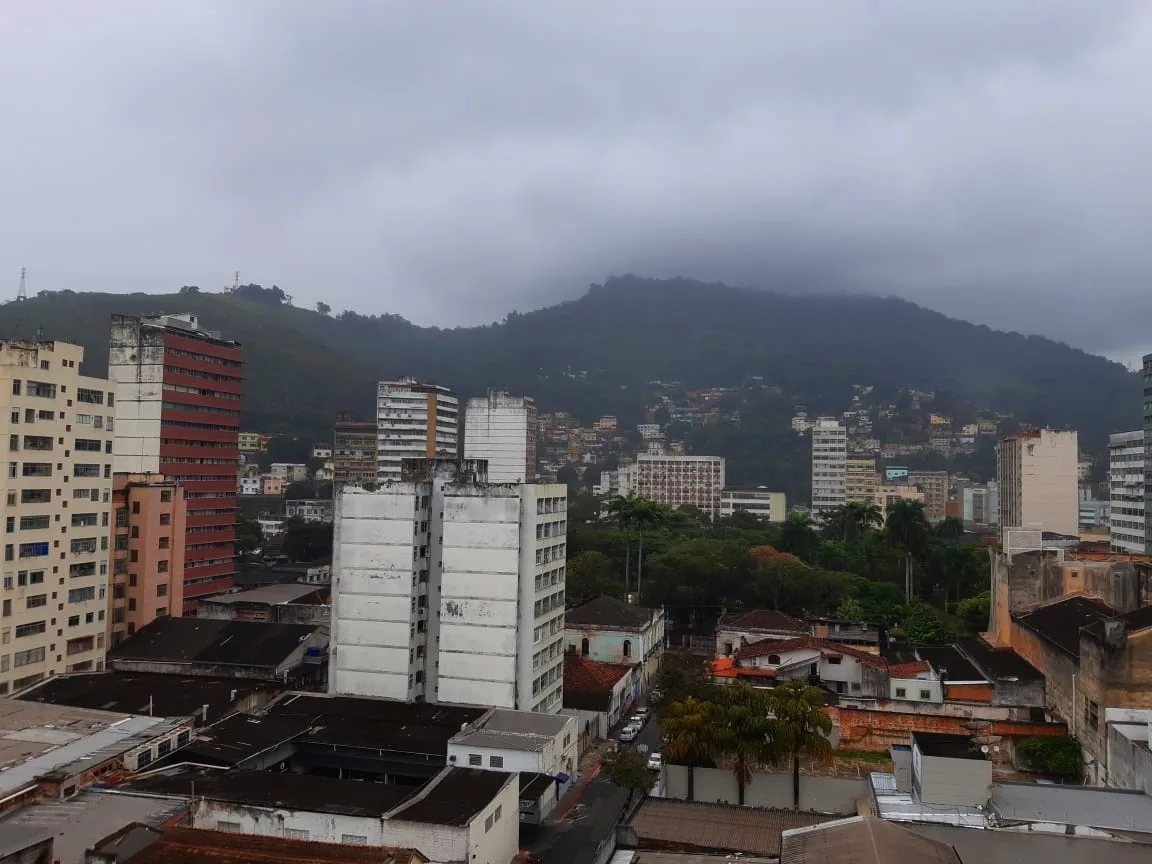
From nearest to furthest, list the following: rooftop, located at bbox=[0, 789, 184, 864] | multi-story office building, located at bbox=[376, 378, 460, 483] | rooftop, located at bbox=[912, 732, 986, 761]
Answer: rooftop, located at bbox=[0, 789, 184, 864] → rooftop, located at bbox=[912, 732, 986, 761] → multi-story office building, located at bbox=[376, 378, 460, 483]

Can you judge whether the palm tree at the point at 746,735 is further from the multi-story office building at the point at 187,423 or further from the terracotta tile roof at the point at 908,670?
the multi-story office building at the point at 187,423

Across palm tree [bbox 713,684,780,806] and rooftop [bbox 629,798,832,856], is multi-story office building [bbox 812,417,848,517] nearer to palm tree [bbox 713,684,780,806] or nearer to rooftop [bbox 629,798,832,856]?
palm tree [bbox 713,684,780,806]

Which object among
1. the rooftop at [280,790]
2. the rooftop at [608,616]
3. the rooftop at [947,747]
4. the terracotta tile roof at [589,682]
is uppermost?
the rooftop at [947,747]

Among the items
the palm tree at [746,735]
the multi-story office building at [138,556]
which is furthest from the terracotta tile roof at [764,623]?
the multi-story office building at [138,556]

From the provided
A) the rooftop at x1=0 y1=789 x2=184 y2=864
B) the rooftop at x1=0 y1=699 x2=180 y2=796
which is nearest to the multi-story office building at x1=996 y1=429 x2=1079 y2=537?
the rooftop at x1=0 y1=699 x2=180 y2=796

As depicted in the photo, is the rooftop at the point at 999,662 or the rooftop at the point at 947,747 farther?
the rooftop at the point at 999,662

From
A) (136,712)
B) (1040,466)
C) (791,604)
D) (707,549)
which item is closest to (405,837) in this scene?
(136,712)
